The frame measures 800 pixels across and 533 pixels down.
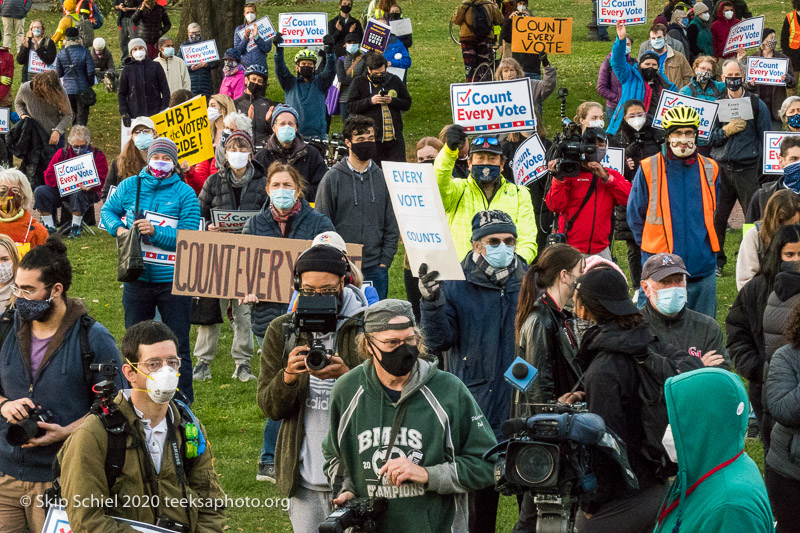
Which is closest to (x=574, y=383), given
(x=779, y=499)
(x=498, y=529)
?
(x=779, y=499)

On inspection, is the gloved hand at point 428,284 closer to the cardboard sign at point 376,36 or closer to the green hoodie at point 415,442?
the green hoodie at point 415,442

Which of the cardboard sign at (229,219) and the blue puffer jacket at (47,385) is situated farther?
the cardboard sign at (229,219)

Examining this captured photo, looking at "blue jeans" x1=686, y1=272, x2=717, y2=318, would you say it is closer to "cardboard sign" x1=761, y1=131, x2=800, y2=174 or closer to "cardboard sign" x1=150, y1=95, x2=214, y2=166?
"cardboard sign" x1=761, y1=131, x2=800, y2=174

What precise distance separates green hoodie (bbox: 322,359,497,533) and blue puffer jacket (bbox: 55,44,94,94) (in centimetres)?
1805

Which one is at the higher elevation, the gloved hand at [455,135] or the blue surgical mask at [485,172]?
the gloved hand at [455,135]

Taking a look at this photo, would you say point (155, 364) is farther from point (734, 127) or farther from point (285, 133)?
point (734, 127)

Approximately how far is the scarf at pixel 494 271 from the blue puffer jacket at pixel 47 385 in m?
2.24

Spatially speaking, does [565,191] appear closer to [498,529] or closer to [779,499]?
[498,529]

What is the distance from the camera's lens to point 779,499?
6402 mm

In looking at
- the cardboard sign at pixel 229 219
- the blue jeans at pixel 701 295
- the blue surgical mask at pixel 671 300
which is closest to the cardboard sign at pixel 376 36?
the cardboard sign at pixel 229 219

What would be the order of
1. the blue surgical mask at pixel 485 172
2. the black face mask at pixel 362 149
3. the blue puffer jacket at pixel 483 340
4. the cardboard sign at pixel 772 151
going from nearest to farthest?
the blue puffer jacket at pixel 483 340, the blue surgical mask at pixel 485 172, the black face mask at pixel 362 149, the cardboard sign at pixel 772 151

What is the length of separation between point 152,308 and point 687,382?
6.50 meters

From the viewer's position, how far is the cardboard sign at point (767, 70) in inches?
662

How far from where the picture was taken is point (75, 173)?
16.5 m
